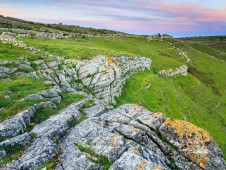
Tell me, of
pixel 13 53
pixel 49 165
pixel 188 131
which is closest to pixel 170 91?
pixel 13 53

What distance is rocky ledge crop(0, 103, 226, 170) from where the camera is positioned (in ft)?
68.9

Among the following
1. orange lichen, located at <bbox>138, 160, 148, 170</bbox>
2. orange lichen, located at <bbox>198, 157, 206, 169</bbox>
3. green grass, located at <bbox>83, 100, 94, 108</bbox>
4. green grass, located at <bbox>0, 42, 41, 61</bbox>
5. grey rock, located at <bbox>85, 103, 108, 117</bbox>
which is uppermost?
green grass, located at <bbox>0, 42, 41, 61</bbox>

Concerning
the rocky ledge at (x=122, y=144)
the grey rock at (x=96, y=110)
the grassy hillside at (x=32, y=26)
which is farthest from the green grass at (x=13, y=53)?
the grassy hillside at (x=32, y=26)

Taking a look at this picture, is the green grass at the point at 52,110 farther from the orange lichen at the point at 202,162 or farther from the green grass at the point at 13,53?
the green grass at the point at 13,53

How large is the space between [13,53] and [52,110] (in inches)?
919

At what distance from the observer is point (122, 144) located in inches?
882

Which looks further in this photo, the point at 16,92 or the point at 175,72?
the point at 175,72

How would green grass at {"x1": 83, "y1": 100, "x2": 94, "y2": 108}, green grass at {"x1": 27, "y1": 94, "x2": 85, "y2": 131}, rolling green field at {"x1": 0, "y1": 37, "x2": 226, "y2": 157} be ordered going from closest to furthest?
1. green grass at {"x1": 27, "y1": 94, "x2": 85, "y2": 131}
2. green grass at {"x1": 83, "y1": 100, "x2": 94, "y2": 108}
3. rolling green field at {"x1": 0, "y1": 37, "x2": 226, "y2": 157}

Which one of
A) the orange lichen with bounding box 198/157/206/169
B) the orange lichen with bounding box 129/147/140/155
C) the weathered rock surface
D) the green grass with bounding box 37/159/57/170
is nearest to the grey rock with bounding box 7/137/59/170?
the green grass with bounding box 37/159/57/170

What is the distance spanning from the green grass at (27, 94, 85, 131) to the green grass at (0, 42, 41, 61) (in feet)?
52.4

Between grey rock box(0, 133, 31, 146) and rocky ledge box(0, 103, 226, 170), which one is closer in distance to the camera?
rocky ledge box(0, 103, 226, 170)

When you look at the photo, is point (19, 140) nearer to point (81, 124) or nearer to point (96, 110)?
point (81, 124)

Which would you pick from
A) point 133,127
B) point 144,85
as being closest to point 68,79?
point 144,85

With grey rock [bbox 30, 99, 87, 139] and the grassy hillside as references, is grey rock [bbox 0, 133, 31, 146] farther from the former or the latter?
the grassy hillside
